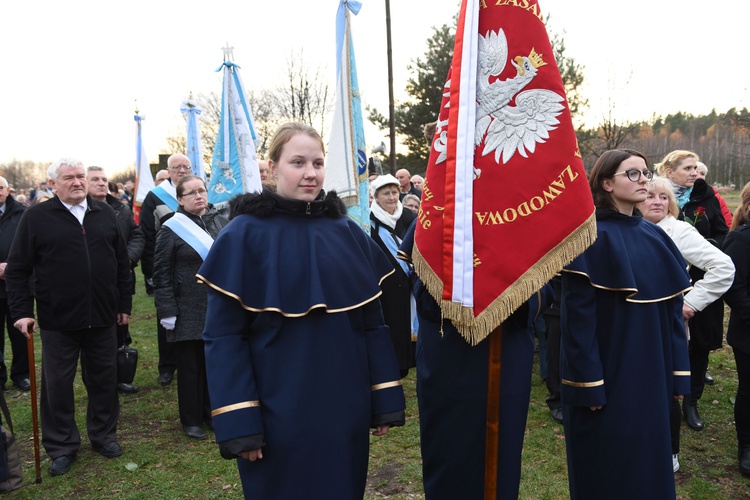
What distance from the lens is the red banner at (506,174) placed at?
266 centimetres

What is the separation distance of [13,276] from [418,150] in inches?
849

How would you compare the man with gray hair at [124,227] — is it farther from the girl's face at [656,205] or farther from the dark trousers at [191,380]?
the girl's face at [656,205]

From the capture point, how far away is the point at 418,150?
25.1 meters

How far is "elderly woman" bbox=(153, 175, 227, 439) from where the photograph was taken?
5145 millimetres

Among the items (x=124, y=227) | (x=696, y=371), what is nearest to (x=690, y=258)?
(x=696, y=371)

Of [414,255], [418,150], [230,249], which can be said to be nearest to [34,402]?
[230,249]

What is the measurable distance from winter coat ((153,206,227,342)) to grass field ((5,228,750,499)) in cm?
106

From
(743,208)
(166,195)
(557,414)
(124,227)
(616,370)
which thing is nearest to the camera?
(616,370)

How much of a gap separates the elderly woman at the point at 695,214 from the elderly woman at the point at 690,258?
2.67ft

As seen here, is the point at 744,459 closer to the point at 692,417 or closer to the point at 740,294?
the point at 692,417

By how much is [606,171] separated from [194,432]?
4.24m

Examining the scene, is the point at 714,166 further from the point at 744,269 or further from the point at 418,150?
the point at 744,269

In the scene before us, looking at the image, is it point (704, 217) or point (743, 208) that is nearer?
point (743, 208)

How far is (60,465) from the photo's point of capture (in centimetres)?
462
